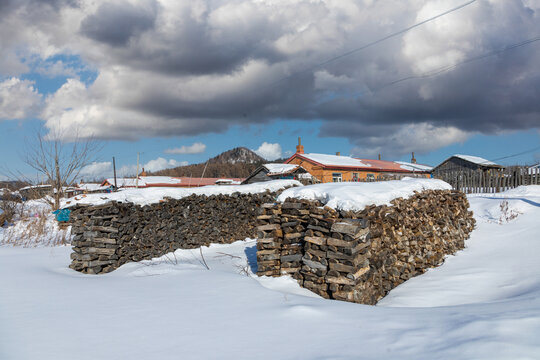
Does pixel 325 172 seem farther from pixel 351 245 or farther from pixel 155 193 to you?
pixel 351 245

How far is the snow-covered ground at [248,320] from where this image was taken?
2.93 metres

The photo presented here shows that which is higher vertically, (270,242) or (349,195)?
(349,195)

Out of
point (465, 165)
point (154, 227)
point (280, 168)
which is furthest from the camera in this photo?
point (280, 168)

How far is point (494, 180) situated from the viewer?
55.9 feet

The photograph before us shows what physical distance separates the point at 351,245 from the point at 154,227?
6.82 meters

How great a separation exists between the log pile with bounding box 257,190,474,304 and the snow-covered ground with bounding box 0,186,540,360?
0.37m

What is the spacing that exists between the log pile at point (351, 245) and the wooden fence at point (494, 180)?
11094 millimetres

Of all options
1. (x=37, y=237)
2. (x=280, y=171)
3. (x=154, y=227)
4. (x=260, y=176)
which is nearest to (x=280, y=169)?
(x=280, y=171)

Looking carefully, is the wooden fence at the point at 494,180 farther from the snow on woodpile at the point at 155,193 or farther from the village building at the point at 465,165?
the village building at the point at 465,165

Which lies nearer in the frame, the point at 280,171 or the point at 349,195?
the point at 349,195

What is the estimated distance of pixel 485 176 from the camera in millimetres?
17312

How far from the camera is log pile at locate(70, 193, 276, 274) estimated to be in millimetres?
8773

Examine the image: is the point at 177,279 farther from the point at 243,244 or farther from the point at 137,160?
the point at 137,160

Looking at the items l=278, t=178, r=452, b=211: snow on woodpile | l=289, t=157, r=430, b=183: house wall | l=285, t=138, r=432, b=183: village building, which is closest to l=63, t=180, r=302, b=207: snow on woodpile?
l=278, t=178, r=452, b=211: snow on woodpile
